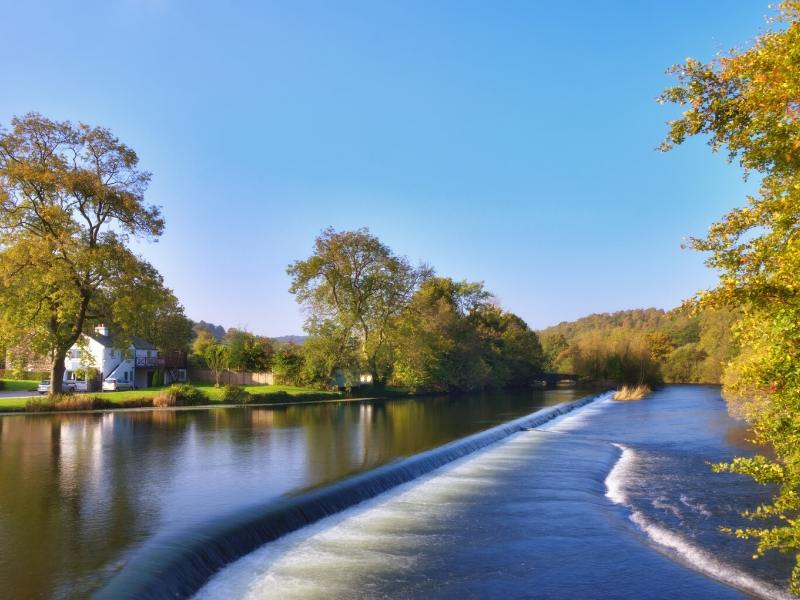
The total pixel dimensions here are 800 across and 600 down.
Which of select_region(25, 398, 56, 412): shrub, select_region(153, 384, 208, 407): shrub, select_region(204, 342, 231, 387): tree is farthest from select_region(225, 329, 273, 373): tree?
select_region(25, 398, 56, 412): shrub

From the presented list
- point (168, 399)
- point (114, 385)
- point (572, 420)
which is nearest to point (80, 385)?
point (114, 385)

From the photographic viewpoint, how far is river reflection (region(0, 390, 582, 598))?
32.0 feet

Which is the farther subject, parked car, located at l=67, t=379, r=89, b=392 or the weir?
parked car, located at l=67, t=379, r=89, b=392

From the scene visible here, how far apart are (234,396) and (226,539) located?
3163 centimetres

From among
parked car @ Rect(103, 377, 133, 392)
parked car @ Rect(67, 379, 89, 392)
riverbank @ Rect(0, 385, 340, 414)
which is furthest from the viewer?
parked car @ Rect(103, 377, 133, 392)

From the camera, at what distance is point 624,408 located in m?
44.7

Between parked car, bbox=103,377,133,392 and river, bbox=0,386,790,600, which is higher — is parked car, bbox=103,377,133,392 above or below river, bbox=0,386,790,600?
above

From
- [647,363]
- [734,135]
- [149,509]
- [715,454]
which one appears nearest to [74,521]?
[149,509]

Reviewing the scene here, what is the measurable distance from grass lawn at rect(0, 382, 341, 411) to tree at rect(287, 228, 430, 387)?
5.15 meters

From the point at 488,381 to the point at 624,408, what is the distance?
34.9 metres

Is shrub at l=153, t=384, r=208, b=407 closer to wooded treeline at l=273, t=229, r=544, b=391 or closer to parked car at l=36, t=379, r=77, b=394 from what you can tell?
parked car at l=36, t=379, r=77, b=394

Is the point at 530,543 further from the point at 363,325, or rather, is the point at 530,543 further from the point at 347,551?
the point at 363,325

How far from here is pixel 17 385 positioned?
48.0 m

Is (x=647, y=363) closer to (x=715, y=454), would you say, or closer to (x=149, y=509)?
(x=715, y=454)
